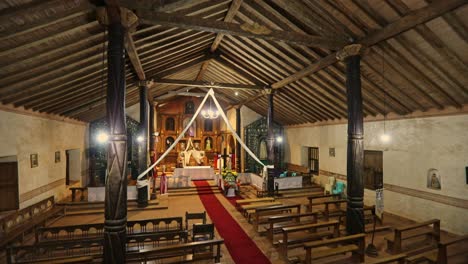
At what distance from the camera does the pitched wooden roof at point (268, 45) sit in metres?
4.95

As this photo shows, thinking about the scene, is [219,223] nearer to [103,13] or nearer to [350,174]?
[350,174]

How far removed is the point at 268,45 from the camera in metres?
8.73

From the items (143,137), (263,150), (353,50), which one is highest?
(353,50)

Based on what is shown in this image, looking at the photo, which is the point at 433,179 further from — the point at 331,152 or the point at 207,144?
the point at 207,144

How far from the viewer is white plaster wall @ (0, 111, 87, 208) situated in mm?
7185

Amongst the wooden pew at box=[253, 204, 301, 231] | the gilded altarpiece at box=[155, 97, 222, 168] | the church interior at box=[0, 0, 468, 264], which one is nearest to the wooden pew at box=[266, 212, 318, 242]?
the church interior at box=[0, 0, 468, 264]

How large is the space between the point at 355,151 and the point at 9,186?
999 cm

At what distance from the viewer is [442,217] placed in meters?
7.66

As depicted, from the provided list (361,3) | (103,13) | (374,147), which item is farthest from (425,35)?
(103,13)

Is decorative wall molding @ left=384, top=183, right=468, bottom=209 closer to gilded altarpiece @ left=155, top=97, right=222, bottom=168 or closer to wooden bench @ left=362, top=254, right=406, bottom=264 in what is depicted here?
wooden bench @ left=362, top=254, right=406, bottom=264

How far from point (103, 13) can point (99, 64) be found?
10.3ft

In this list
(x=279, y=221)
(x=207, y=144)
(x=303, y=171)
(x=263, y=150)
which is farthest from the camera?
(x=207, y=144)

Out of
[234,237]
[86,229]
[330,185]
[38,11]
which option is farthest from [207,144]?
[38,11]

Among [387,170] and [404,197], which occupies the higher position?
[387,170]
